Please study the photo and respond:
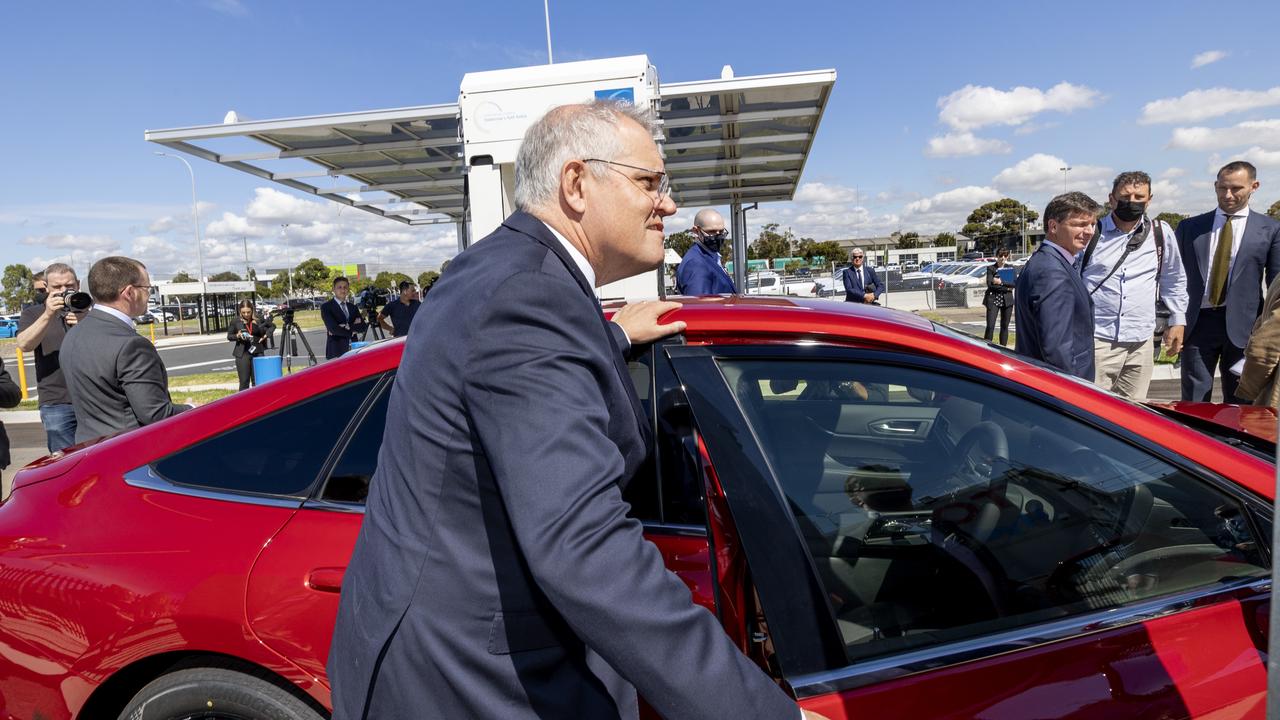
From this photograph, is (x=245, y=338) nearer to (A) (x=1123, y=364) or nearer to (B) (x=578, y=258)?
(A) (x=1123, y=364)

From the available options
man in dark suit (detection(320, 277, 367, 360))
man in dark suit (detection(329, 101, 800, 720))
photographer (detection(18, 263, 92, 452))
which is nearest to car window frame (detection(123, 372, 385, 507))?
man in dark suit (detection(329, 101, 800, 720))

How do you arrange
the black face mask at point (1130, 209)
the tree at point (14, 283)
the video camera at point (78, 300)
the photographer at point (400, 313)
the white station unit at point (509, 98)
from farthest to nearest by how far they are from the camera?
1. the tree at point (14, 283)
2. the photographer at point (400, 313)
3. the white station unit at point (509, 98)
4. the black face mask at point (1130, 209)
5. the video camera at point (78, 300)

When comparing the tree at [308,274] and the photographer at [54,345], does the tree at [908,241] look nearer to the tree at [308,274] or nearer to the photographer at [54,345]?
the tree at [308,274]

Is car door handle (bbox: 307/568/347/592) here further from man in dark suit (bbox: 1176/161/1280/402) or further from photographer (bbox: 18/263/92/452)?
man in dark suit (bbox: 1176/161/1280/402)

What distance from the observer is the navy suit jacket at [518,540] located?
2.97 ft

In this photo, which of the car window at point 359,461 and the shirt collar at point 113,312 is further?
the shirt collar at point 113,312

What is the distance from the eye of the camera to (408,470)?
1.04 meters

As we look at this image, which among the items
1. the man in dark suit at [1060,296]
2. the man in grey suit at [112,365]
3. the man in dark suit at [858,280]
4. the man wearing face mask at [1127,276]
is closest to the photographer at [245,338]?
the man in grey suit at [112,365]

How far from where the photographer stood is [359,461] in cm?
188

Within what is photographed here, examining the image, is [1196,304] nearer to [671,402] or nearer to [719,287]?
[719,287]

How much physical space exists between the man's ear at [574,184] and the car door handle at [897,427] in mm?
1214

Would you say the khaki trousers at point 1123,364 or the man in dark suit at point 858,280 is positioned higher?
the man in dark suit at point 858,280

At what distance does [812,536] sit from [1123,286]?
3.94 metres

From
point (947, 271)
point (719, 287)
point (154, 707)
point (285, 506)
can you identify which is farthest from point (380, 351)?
point (947, 271)
